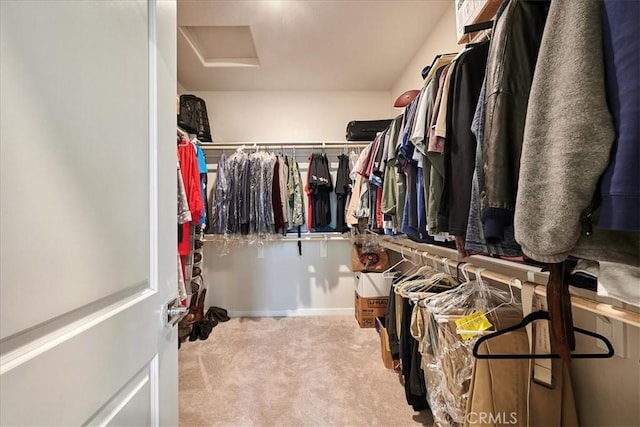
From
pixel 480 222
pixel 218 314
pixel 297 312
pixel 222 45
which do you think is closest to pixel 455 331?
pixel 480 222

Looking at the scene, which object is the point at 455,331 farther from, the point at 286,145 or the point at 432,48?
the point at 286,145

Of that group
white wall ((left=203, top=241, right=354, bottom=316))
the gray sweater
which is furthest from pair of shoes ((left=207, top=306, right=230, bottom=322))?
the gray sweater

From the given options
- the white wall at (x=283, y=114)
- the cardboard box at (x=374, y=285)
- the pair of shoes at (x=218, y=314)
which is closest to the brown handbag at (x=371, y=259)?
the cardboard box at (x=374, y=285)

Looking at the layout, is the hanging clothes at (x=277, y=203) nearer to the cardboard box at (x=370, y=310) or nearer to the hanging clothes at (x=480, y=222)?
the cardboard box at (x=370, y=310)

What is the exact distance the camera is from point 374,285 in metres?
2.83

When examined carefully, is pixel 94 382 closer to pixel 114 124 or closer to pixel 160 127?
pixel 114 124

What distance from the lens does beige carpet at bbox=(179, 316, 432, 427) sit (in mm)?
1664

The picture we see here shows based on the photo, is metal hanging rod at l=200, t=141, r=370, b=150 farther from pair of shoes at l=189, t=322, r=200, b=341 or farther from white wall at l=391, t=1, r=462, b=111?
pair of shoes at l=189, t=322, r=200, b=341

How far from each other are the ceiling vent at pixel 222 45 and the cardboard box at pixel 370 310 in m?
2.63

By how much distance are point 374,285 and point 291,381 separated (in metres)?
1.21

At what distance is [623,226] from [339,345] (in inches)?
95.8

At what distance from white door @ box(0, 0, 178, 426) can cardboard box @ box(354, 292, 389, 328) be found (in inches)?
90.7

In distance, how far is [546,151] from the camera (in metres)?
0.53

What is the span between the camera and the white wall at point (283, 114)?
3359mm
